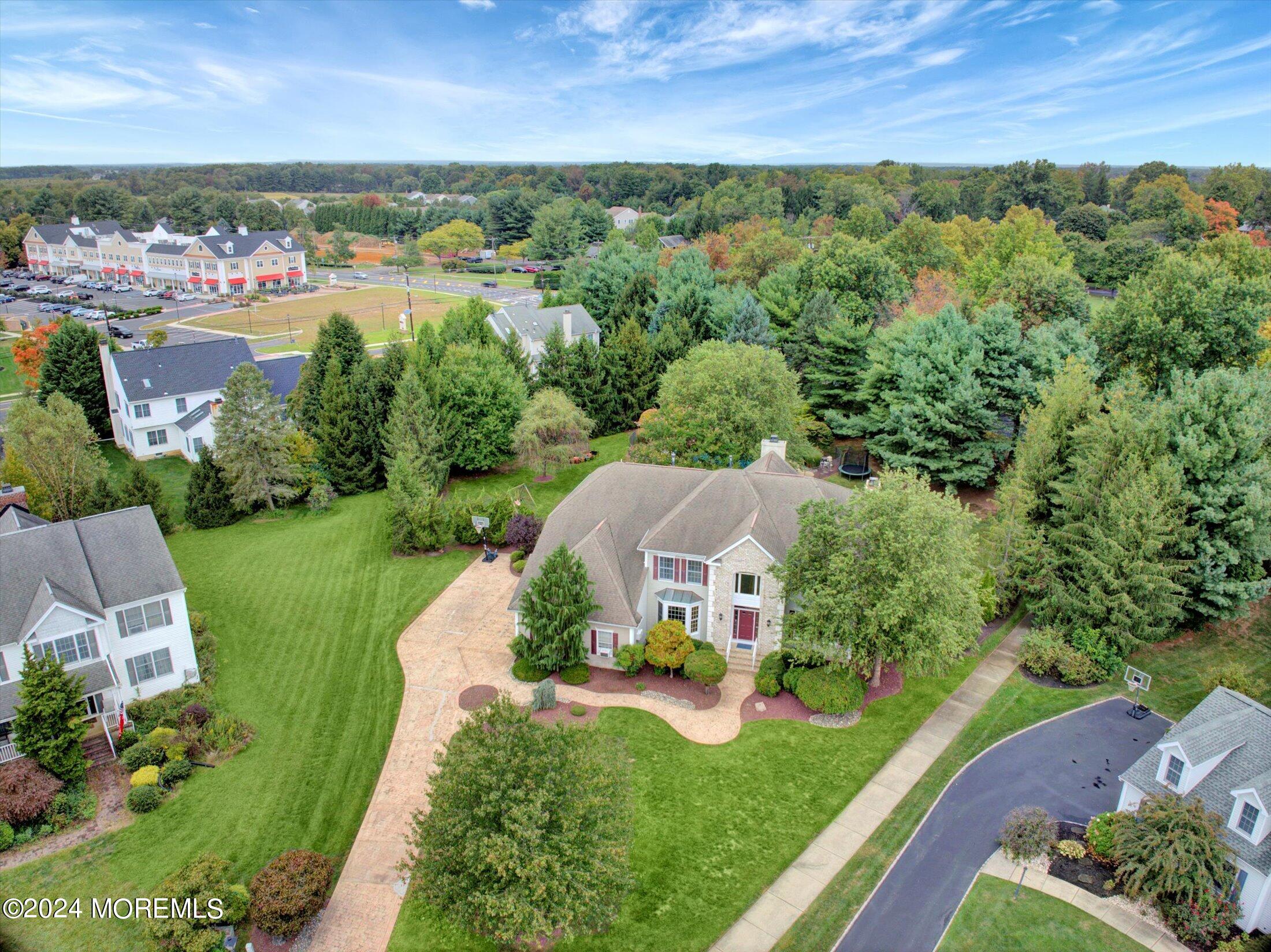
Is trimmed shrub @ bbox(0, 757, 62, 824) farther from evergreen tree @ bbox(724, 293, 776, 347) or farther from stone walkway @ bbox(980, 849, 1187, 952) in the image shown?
evergreen tree @ bbox(724, 293, 776, 347)

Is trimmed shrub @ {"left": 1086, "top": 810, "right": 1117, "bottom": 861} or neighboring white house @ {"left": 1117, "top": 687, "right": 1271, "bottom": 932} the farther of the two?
trimmed shrub @ {"left": 1086, "top": 810, "right": 1117, "bottom": 861}

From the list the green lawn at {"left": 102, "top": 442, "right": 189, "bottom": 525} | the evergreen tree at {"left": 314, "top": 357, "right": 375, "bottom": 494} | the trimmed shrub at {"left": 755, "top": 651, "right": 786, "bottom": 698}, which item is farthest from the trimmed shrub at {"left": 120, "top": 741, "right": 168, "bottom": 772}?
the evergreen tree at {"left": 314, "top": 357, "right": 375, "bottom": 494}

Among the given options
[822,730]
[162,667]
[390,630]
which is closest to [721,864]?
[822,730]

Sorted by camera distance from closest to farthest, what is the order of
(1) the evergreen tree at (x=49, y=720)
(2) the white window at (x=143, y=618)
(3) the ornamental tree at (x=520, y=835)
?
(3) the ornamental tree at (x=520, y=835) → (1) the evergreen tree at (x=49, y=720) → (2) the white window at (x=143, y=618)

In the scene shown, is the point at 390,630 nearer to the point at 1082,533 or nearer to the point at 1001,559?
the point at 1001,559

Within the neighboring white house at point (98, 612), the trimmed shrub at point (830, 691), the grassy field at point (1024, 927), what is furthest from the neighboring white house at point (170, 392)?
the grassy field at point (1024, 927)

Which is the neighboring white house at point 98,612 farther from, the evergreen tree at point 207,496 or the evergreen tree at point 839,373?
the evergreen tree at point 839,373

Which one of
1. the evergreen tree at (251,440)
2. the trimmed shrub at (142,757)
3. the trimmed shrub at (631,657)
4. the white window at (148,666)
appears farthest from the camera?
the evergreen tree at (251,440)
